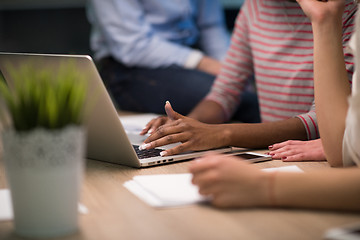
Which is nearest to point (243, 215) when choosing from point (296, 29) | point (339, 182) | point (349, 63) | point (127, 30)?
point (339, 182)

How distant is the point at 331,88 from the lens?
1.01m

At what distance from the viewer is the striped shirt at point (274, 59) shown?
1485mm

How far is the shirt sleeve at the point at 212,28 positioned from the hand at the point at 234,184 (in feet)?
6.17

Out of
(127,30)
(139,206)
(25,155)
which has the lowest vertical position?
(127,30)

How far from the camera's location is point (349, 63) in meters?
1.34

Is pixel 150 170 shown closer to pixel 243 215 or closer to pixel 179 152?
pixel 179 152

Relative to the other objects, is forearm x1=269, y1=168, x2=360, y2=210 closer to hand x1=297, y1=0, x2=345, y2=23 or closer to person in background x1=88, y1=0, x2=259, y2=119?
hand x1=297, y1=0, x2=345, y2=23

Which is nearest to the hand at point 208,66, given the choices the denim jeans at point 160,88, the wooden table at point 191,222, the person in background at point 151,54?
the person in background at point 151,54

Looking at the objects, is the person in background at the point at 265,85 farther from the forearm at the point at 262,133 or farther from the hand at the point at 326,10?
the hand at the point at 326,10

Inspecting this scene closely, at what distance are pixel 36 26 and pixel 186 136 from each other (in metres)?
2.54

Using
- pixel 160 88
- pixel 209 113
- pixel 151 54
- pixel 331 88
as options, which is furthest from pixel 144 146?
pixel 151 54

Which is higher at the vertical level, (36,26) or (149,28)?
(149,28)

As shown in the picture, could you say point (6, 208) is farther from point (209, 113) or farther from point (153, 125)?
point (209, 113)

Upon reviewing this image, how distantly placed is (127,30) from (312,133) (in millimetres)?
1280
